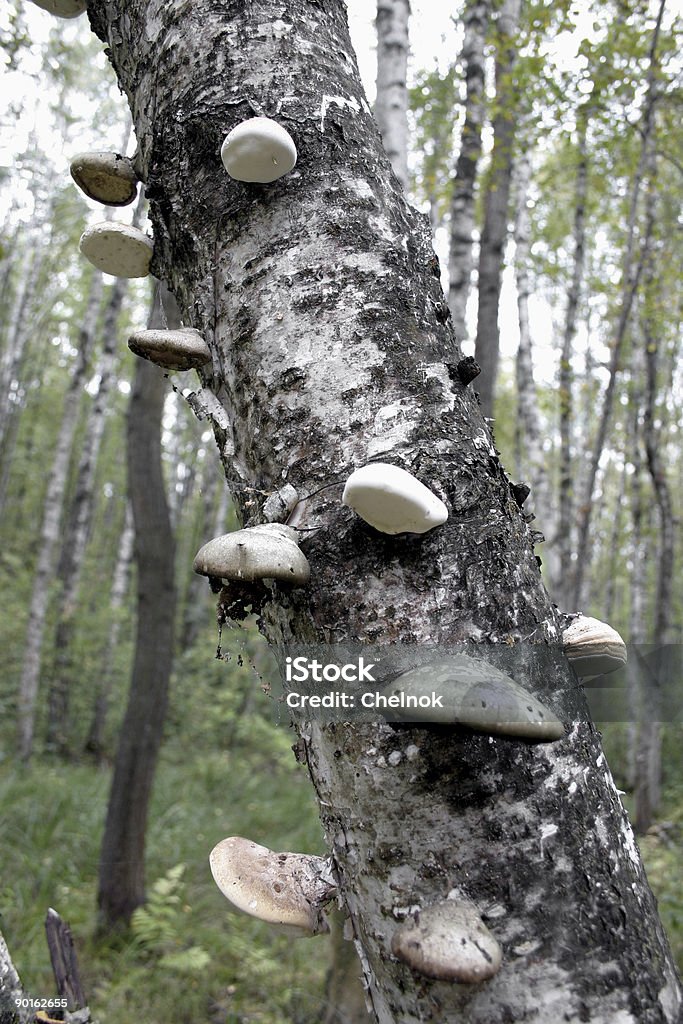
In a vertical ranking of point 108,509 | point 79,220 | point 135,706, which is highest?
point 79,220

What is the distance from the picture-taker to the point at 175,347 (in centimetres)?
153

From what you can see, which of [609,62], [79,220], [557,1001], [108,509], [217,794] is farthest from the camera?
[108,509]

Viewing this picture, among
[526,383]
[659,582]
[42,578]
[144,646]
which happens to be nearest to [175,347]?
[144,646]

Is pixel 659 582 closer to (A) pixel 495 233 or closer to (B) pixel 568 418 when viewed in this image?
(B) pixel 568 418

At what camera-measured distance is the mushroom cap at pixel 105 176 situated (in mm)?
1932

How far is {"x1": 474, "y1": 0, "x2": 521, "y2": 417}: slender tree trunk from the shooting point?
17.4 feet

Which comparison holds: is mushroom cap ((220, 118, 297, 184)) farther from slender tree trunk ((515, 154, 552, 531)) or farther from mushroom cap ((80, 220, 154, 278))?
slender tree trunk ((515, 154, 552, 531))

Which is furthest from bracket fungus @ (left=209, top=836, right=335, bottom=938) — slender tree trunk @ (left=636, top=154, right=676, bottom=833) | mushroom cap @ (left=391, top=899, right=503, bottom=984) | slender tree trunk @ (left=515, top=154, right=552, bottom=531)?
slender tree trunk @ (left=636, top=154, right=676, bottom=833)

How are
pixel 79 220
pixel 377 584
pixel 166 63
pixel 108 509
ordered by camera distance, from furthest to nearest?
pixel 108 509
pixel 79 220
pixel 166 63
pixel 377 584

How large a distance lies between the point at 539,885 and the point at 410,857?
0.62ft

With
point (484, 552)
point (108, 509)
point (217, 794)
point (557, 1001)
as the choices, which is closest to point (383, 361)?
point (484, 552)

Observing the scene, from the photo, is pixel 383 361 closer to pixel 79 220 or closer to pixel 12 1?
pixel 12 1

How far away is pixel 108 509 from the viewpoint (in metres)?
29.3

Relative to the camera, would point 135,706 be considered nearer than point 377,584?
No
